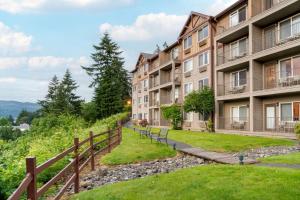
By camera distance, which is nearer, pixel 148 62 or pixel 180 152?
pixel 180 152

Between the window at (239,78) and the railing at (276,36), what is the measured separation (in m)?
2.94

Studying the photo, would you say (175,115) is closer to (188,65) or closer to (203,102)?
(188,65)

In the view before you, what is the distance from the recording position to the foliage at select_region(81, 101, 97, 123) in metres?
63.6

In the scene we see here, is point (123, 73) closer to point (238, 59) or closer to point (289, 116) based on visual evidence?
point (238, 59)

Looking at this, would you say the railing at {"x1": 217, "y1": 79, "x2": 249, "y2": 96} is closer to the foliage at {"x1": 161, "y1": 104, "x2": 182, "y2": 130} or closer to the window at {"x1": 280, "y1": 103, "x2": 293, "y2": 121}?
the window at {"x1": 280, "y1": 103, "x2": 293, "y2": 121}

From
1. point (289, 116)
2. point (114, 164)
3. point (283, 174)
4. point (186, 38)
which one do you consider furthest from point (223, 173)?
point (186, 38)

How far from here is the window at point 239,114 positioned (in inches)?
1066

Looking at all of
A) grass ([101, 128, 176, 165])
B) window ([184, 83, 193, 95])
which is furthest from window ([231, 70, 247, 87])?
grass ([101, 128, 176, 165])

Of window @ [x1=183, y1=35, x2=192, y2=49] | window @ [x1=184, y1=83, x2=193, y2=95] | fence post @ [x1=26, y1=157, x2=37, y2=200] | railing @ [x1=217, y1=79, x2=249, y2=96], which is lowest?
fence post @ [x1=26, y1=157, x2=37, y2=200]

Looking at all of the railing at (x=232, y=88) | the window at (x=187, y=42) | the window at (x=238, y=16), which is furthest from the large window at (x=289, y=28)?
the window at (x=187, y=42)

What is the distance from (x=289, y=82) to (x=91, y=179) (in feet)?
55.0

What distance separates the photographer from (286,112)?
22906 millimetres

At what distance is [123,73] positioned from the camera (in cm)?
7506

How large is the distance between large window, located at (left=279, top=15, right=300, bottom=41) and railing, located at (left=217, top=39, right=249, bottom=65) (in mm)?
3601
